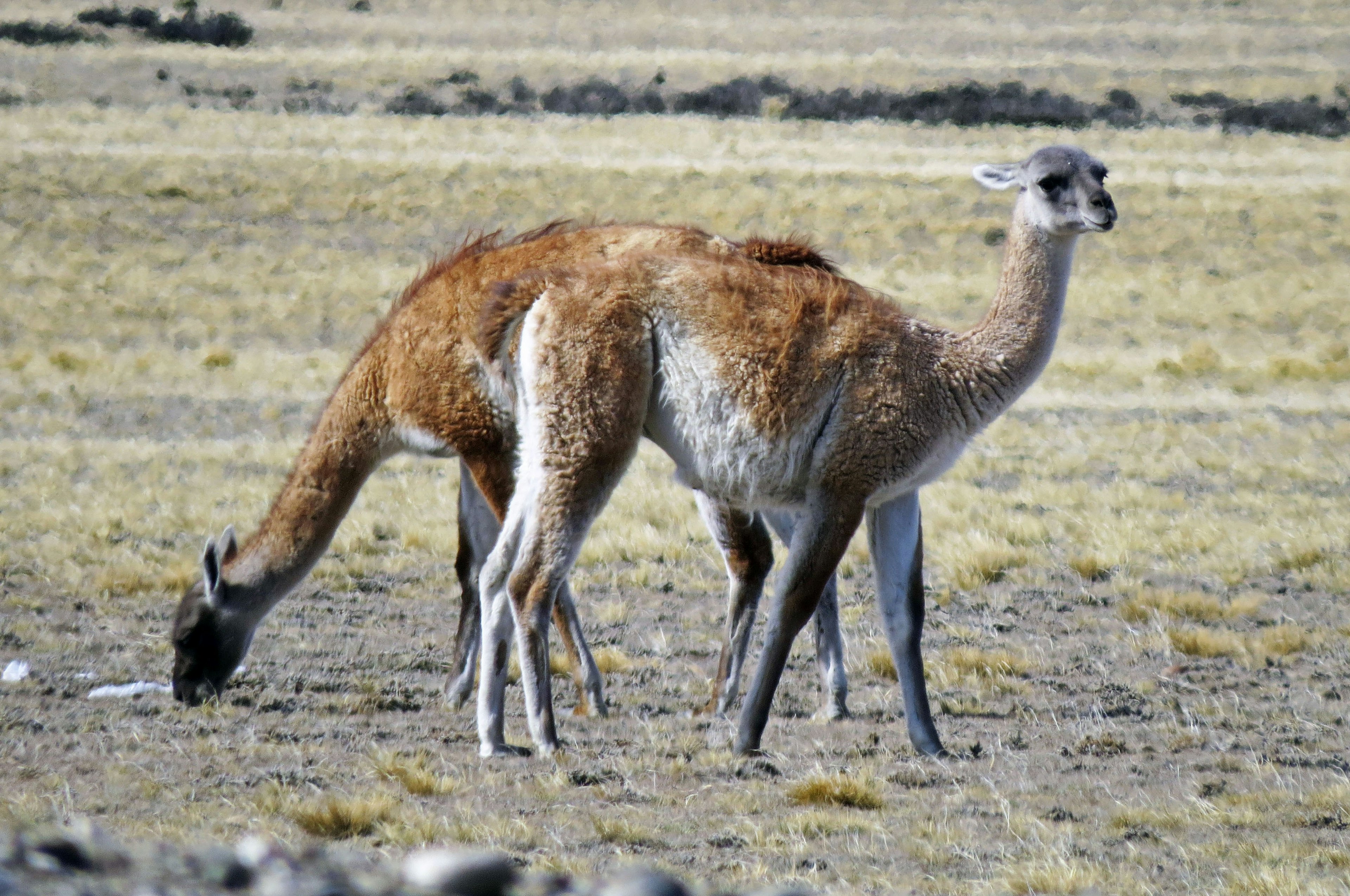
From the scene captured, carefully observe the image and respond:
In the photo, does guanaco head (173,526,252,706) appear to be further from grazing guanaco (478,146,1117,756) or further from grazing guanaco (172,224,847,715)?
grazing guanaco (478,146,1117,756)

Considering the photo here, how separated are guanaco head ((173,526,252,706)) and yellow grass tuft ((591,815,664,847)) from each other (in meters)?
2.73

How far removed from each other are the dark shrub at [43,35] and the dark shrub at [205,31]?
8.94 ft

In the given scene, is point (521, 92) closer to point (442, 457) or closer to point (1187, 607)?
point (1187, 607)

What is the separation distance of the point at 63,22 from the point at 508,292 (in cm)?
5903

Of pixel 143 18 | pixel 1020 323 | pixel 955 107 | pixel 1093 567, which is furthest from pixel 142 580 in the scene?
pixel 143 18

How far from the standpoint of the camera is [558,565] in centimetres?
630

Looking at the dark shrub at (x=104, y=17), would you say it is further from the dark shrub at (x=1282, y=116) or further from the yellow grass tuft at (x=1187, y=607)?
the yellow grass tuft at (x=1187, y=607)

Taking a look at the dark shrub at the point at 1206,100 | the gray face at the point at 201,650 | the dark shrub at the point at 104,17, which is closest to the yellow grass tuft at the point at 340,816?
the gray face at the point at 201,650

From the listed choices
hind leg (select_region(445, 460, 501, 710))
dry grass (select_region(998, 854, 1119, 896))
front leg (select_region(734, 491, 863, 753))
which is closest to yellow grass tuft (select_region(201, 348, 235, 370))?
hind leg (select_region(445, 460, 501, 710))

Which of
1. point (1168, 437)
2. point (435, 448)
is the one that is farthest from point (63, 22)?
point (435, 448)

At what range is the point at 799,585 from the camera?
629 centimetres

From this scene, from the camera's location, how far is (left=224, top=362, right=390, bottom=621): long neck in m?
7.23

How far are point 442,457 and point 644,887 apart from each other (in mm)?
4110

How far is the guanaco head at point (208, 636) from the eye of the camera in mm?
7066
